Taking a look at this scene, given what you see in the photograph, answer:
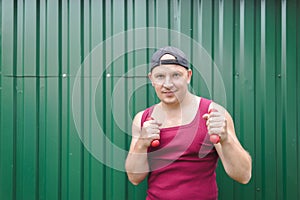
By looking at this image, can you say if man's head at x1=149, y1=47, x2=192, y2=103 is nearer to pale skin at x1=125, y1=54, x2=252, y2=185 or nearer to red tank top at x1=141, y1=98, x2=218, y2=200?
pale skin at x1=125, y1=54, x2=252, y2=185

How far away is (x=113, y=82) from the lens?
358 cm

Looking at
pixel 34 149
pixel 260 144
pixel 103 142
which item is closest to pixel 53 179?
pixel 34 149

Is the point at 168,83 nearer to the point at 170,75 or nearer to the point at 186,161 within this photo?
the point at 170,75

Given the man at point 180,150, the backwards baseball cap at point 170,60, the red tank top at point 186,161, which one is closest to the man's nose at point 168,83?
the man at point 180,150

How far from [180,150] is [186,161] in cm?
9

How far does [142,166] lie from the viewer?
111 inches

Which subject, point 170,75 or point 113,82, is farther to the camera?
point 113,82

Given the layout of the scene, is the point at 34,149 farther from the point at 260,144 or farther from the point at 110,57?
the point at 260,144

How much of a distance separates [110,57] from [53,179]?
4.00 feet

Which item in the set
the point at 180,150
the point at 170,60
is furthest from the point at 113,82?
the point at 180,150

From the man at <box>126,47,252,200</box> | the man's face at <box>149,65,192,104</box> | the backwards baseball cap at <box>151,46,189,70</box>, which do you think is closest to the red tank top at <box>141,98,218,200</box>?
the man at <box>126,47,252,200</box>

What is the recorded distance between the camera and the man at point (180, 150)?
2699mm

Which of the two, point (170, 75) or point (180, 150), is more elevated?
point (170, 75)

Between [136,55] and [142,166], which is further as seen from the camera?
[136,55]
